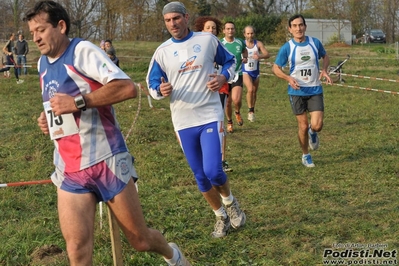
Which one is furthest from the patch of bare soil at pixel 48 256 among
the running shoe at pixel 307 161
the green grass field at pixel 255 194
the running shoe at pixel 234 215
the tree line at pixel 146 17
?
the tree line at pixel 146 17

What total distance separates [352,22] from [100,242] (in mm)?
47562

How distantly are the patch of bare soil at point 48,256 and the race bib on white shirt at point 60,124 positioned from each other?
1519mm

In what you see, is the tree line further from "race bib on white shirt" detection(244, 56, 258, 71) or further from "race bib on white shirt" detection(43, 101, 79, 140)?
"race bib on white shirt" detection(43, 101, 79, 140)

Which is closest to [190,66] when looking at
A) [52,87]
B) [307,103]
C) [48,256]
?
[52,87]

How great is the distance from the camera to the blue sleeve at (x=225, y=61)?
5.55 m

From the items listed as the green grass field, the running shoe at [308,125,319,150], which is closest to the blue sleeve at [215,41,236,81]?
the green grass field

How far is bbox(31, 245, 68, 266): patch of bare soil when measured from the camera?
15.3 feet

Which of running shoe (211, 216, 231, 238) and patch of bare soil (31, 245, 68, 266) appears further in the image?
running shoe (211, 216, 231, 238)

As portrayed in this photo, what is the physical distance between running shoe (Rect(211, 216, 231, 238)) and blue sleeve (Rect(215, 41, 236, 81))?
4.53ft

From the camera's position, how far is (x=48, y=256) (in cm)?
483

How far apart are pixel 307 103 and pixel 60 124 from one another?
5266 millimetres

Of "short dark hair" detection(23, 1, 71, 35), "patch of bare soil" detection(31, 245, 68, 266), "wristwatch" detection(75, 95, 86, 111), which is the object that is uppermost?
"short dark hair" detection(23, 1, 71, 35)

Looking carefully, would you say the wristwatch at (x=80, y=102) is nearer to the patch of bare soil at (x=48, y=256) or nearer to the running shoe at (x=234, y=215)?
the patch of bare soil at (x=48, y=256)

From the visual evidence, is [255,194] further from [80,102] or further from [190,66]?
[80,102]
